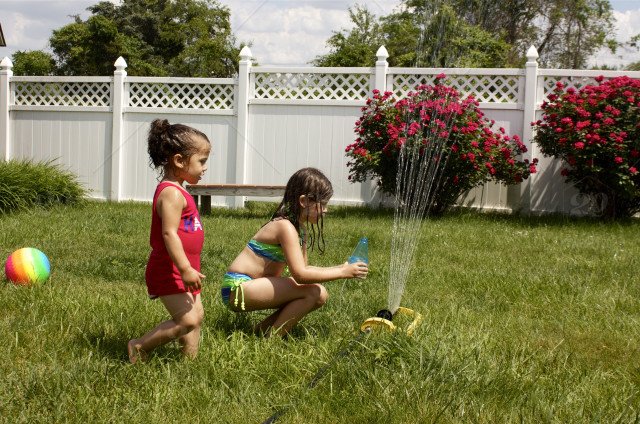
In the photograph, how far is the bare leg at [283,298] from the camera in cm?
378

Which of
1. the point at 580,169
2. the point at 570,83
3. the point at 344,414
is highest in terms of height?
the point at 570,83

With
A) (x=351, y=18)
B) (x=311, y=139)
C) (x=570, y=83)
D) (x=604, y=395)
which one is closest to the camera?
(x=604, y=395)

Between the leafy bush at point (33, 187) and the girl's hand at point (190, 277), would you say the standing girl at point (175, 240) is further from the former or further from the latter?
the leafy bush at point (33, 187)

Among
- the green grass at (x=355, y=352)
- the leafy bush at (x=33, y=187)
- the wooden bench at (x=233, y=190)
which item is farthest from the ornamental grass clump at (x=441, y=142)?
the leafy bush at (x=33, y=187)

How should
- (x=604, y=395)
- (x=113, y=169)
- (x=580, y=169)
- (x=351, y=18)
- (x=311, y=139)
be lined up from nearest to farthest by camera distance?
(x=604, y=395) → (x=580, y=169) → (x=311, y=139) → (x=113, y=169) → (x=351, y=18)

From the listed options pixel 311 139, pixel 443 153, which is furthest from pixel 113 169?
pixel 443 153

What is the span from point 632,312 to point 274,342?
7.37 ft

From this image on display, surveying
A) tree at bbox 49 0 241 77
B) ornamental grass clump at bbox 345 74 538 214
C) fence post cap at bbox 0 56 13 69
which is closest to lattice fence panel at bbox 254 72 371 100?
ornamental grass clump at bbox 345 74 538 214

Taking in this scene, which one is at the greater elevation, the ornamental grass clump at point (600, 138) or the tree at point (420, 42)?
the tree at point (420, 42)

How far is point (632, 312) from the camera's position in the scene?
15.5 ft

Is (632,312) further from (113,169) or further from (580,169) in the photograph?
(113,169)

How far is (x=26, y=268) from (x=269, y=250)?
198 centimetres

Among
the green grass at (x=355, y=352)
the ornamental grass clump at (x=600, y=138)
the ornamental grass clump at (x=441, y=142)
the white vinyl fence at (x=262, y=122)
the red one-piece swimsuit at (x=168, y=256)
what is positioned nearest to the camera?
the green grass at (x=355, y=352)

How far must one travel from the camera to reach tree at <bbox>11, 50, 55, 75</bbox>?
25.4 m
